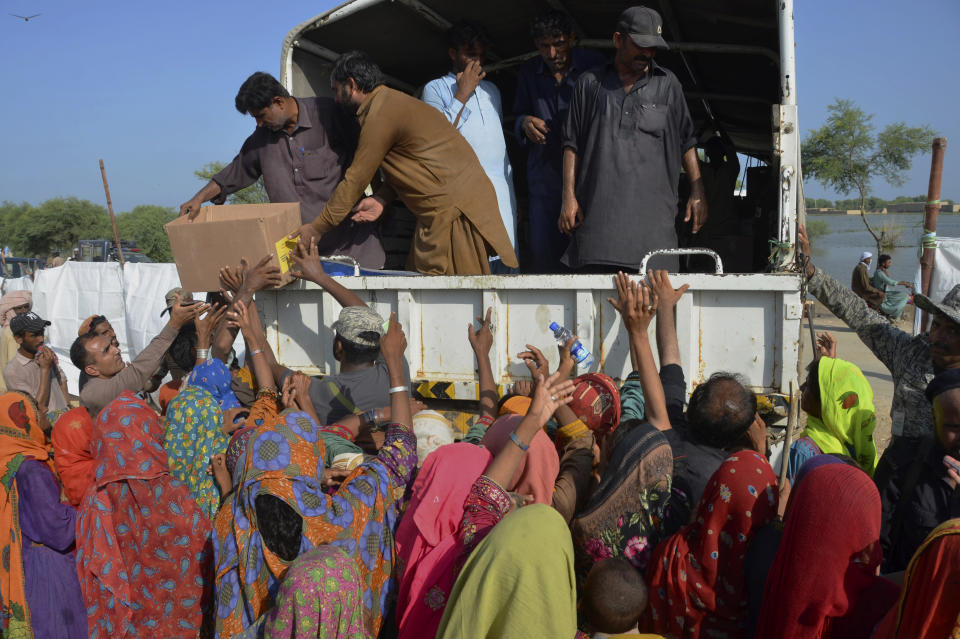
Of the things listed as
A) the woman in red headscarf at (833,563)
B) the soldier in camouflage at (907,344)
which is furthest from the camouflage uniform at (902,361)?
the woman in red headscarf at (833,563)

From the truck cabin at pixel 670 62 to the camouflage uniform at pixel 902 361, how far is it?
66 cm

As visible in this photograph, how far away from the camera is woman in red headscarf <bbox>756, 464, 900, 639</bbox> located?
1.78m

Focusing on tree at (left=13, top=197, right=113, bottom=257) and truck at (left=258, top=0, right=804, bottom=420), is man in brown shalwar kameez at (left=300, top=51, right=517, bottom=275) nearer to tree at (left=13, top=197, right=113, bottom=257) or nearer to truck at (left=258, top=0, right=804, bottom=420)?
truck at (left=258, top=0, right=804, bottom=420)

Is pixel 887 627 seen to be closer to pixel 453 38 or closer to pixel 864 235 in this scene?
pixel 453 38

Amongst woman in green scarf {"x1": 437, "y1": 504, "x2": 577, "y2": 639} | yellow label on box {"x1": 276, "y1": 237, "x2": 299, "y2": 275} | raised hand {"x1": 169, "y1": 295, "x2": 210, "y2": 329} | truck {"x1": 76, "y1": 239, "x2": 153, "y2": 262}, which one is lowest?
woman in green scarf {"x1": 437, "y1": 504, "x2": 577, "y2": 639}

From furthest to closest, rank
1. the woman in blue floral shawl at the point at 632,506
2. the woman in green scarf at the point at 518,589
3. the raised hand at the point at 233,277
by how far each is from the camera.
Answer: the raised hand at the point at 233,277
the woman in blue floral shawl at the point at 632,506
the woman in green scarf at the point at 518,589

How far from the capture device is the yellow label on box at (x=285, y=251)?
3.62m

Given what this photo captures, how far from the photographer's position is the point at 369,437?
3199 millimetres

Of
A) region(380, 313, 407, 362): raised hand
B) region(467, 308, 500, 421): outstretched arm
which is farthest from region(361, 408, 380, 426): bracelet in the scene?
region(467, 308, 500, 421): outstretched arm

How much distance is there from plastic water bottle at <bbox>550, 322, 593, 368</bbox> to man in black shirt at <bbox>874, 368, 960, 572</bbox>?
123 centimetres

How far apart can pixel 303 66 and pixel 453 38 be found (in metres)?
1.09

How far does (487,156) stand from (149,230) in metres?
38.5

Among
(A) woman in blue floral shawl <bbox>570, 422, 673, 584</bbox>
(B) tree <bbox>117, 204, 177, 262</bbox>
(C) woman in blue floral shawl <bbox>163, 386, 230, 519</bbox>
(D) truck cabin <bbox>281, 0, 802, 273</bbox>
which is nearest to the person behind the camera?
(A) woman in blue floral shawl <bbox>570, 422, 673, 584</bbox>

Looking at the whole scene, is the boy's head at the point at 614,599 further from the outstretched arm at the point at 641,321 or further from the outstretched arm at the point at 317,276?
the outstretched arm at the point at 317,276
